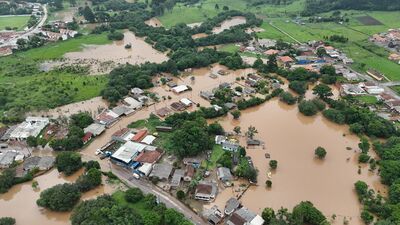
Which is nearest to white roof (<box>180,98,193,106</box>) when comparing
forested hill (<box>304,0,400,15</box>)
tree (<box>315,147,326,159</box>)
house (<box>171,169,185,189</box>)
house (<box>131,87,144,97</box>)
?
house (<box>131,87,144,97</box>)

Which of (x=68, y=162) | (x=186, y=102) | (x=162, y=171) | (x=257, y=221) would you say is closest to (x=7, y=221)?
(x=68, y=162)

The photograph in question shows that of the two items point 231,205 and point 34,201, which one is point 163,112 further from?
point 34,201

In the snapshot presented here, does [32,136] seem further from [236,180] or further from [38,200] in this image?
[236,180]

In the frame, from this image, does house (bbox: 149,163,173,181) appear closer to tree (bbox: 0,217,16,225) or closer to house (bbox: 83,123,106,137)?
house (bbox: 83,123,106,137)

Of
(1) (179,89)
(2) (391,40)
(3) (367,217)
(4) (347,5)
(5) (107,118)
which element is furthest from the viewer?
(4) (347,5)

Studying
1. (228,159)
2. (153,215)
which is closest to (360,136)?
(228,159)

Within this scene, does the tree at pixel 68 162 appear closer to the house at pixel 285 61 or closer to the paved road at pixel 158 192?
the paved road at pixel 158 192
